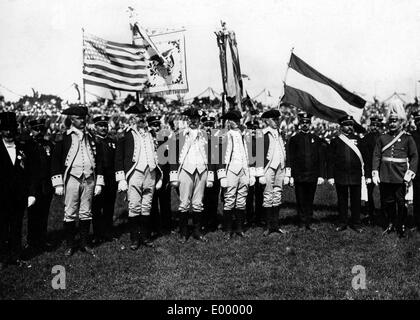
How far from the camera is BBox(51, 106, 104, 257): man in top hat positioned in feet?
23.5

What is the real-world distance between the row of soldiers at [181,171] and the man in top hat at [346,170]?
2cm

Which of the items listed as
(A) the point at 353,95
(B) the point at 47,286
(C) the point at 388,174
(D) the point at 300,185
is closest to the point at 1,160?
(B) the point at 47,286

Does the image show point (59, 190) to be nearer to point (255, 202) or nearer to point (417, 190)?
point (255, 202)

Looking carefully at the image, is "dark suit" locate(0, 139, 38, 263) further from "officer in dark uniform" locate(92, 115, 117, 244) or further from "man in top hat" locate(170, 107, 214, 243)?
"man in top hat" locate(170, 107, 214, 243)

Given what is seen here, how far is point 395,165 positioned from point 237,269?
3.76m

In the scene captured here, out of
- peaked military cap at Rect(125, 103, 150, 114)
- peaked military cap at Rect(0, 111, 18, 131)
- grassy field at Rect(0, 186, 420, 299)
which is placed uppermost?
peaked military cap at Rect(125, 103, 150, 114)

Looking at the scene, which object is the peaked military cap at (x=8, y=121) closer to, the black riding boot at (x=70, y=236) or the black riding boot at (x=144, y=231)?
the black riding boot at (x=70, y=236)

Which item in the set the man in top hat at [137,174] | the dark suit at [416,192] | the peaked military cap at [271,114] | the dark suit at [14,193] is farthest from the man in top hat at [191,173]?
the dark suit at [416,192]

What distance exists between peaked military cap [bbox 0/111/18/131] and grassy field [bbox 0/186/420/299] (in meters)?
2.23

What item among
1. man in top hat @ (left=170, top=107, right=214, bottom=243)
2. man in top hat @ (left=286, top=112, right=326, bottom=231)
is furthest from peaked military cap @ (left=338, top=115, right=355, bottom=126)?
man in top hat @ (left=170, top=107, right=214, bottom=243)

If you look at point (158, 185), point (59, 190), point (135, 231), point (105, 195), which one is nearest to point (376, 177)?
point (158, 185)

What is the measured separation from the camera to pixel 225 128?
9.20m

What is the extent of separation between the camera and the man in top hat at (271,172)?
843 cm
